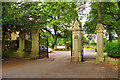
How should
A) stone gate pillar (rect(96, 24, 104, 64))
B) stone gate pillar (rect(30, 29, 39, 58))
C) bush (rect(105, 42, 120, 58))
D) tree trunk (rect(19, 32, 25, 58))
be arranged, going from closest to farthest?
stone gate pillar (rect(96, 24, 104, 64))
bush (rect(105, 42, 120, 58))
tree trunk (rect(19, 32, 25, 58))
stone gate pillar (rect(30, 29, 39, 58))

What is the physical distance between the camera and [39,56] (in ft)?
45.2

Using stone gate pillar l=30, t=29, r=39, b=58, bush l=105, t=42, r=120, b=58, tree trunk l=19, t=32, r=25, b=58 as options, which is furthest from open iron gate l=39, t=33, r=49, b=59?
bush l=105, t=42, r=120, b=58

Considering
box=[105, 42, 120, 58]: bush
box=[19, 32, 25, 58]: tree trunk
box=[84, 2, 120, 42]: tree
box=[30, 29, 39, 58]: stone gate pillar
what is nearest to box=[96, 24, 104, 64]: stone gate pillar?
box=[105, 42, 120, 58]: bush

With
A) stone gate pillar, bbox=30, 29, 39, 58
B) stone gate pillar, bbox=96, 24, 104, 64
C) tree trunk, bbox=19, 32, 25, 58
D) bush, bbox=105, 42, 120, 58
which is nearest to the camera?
stone gate pillar, bbox=96, 24, 104, 64

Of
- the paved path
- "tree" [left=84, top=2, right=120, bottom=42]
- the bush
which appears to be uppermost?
"tree" [left=84, top=2, right=120, bottom=42]

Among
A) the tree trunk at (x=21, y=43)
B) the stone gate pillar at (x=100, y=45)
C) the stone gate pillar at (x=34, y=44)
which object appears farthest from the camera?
the stone gate pillar at (x=34, y=44)

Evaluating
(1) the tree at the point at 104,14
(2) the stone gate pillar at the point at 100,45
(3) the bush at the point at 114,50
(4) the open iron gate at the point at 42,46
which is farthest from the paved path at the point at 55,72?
(1) the tree at the point at 104,14

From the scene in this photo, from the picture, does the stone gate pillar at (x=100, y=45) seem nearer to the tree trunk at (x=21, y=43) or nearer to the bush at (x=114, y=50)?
the bush at (x=114, y=50)

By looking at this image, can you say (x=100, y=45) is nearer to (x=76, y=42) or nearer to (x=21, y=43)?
(x=76, y=42)

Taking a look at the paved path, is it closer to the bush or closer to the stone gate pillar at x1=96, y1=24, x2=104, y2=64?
the stone gate pillar at x1=96, y1=24, x2=104, y2=64

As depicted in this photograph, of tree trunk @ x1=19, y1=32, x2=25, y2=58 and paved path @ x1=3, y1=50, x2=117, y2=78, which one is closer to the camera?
paved path @ x1=3, y1=50, x2=117, y2=78

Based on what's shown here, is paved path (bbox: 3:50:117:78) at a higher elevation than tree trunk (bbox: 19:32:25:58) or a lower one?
lower

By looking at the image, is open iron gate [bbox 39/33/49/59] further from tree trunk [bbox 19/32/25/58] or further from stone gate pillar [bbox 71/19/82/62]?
stone gate pillar [bbox 71/19/82/62]

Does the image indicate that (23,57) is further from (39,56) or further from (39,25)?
(39,25)
